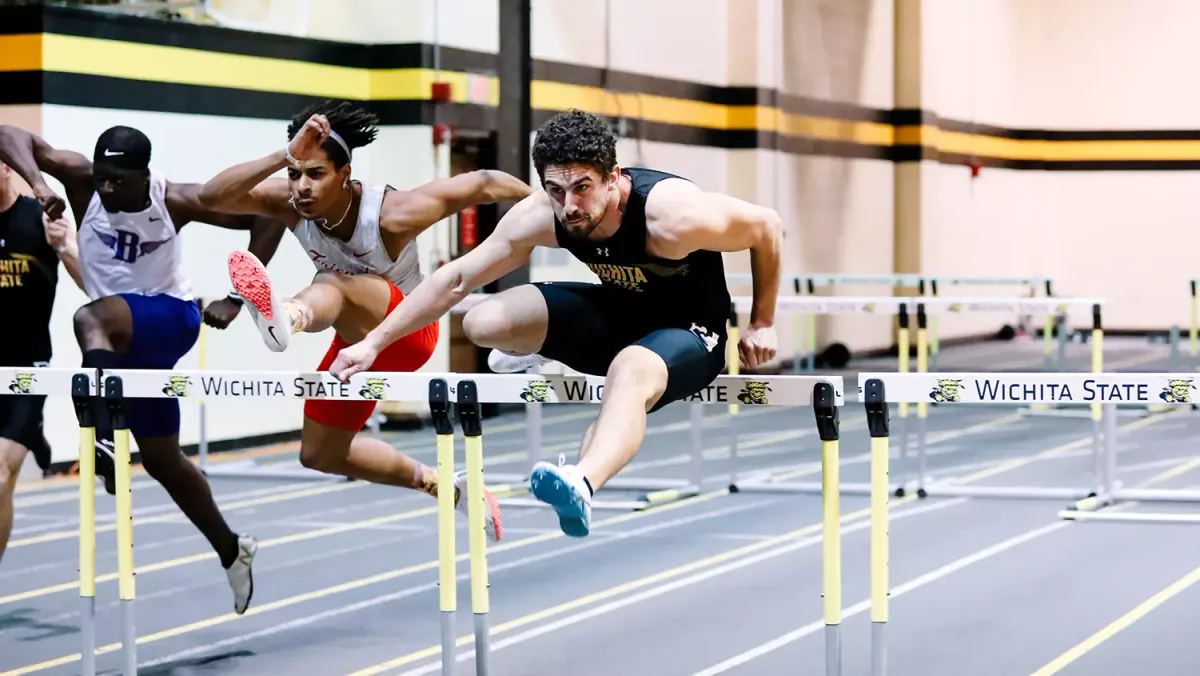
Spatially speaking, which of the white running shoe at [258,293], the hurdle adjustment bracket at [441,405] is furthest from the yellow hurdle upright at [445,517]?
the white running shoe at [258,293]

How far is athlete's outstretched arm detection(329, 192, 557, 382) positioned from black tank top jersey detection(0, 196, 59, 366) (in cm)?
274

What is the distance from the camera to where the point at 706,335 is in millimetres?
5297

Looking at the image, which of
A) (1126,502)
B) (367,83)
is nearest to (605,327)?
(1126,502)

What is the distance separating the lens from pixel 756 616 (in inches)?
285

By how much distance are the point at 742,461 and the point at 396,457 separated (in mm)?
6109

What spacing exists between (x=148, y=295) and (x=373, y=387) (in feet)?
6.45

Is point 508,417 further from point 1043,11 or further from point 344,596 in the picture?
point 1043,11

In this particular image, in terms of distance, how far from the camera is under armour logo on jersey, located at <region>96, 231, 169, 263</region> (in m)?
6.86

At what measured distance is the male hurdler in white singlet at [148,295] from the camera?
6480mm

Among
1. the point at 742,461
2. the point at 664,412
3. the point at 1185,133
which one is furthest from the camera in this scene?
the point at 1185,133

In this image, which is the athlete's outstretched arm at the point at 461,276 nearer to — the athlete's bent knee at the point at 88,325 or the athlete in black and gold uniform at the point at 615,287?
the athlete in black and gold uniform at the point at 615,287

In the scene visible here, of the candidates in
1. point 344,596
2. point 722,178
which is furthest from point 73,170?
point 722,178

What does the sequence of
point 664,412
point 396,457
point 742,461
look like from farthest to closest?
point 664,412
point 742,461
point 396,457

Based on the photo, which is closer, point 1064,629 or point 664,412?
point 1064,629
